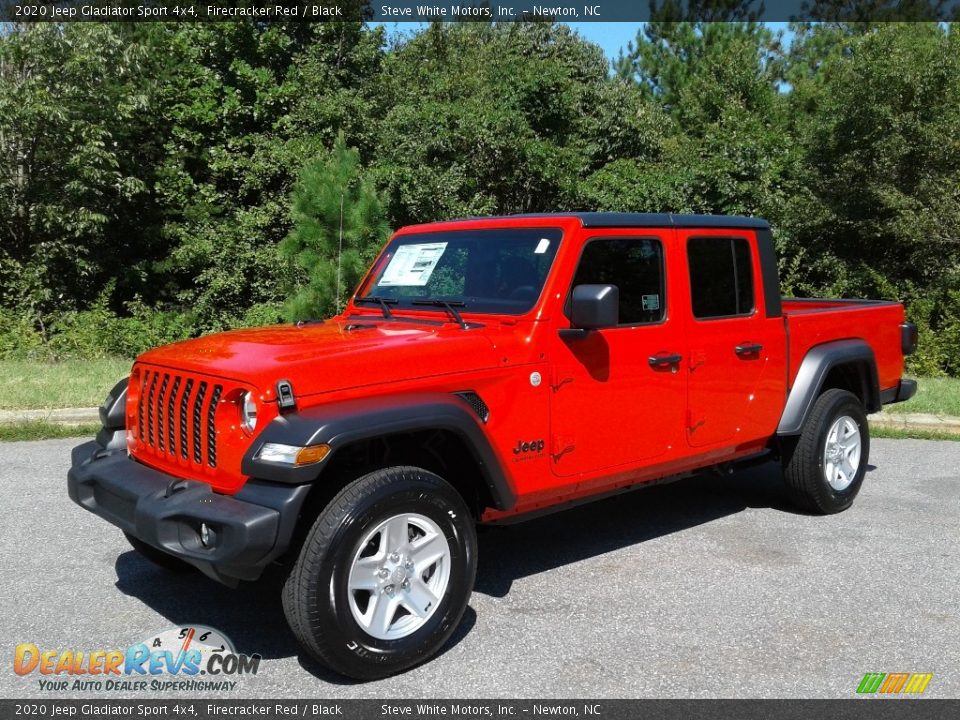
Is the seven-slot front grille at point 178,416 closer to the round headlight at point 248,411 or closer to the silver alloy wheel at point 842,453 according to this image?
the round headlight at point 248,411

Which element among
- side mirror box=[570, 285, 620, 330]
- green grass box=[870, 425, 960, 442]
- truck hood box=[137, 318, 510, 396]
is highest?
side mirror box=[570, 285, 620, 330]

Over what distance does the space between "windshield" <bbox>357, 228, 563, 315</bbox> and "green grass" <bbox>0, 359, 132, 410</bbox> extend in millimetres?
5266

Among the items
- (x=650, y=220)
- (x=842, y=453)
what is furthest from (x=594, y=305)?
(x=842, y=453)

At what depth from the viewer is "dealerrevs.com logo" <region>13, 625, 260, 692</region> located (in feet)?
11.7

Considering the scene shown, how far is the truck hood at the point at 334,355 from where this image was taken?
357 centimetres

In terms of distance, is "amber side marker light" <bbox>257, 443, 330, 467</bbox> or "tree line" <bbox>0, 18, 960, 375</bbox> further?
"tree line" <bbox>0, 18, 960, 375</bbox>

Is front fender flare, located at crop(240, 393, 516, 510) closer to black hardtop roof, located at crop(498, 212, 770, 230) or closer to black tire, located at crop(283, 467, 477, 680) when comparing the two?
black tire, located at crop(283, 467, 477, 680)

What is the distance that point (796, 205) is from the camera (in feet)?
56.0

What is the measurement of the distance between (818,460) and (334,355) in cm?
345

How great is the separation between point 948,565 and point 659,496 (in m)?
2.04

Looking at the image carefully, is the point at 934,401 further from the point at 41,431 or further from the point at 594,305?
the point at 41,431

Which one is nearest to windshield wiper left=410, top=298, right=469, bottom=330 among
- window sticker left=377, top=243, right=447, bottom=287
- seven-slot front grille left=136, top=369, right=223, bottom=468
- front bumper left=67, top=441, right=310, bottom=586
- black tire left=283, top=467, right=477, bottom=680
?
window sticker left=377, top=243, right=447, bottom=287

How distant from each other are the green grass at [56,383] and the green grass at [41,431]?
0.52 m

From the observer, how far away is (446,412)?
3.69 m
